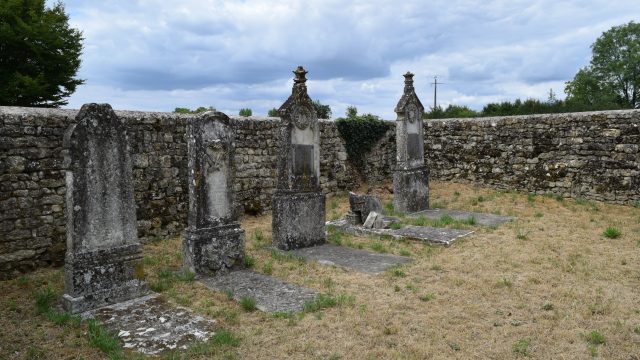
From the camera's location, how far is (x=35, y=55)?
21297 mm

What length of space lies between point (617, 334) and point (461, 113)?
20839 mm

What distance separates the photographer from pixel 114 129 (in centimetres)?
511

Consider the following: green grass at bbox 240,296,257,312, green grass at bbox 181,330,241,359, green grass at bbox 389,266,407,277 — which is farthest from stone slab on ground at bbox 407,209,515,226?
green grass at bbox 181,330,241,359

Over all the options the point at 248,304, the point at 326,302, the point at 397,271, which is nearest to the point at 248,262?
the point at 248,304

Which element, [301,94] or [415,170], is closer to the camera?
[301,94]

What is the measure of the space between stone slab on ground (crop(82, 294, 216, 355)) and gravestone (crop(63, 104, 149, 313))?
0.70 feet

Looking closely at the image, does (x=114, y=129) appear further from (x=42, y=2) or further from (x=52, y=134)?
(x=42, y=2)

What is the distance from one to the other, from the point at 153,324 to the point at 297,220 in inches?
136

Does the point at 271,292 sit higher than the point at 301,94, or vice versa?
the point at 301,94

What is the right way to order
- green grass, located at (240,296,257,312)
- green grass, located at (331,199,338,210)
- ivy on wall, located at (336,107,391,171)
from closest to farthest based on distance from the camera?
green grass, located at (240,296,257,312) < green grass, located at (331,199,338,210) < ivy on wall, located at (336,107,391,171)

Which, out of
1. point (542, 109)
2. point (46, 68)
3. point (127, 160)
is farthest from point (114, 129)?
point (46, 68)

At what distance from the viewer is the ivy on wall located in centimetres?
1321

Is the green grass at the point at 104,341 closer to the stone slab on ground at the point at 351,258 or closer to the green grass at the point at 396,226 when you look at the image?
the stone slab on ground at the point at 351,258

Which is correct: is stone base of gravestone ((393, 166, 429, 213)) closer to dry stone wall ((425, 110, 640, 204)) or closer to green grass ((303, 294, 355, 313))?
dry stone wall ((425, 110, 640, 204))
